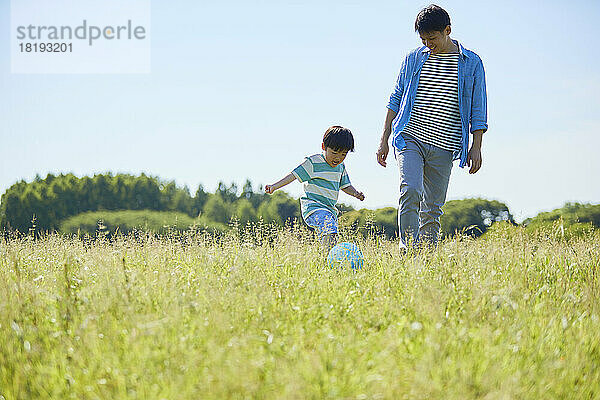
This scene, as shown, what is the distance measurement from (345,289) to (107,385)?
6.56 ft

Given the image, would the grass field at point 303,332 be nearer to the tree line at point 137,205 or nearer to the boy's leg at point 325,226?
the boy's leg at point 325,226

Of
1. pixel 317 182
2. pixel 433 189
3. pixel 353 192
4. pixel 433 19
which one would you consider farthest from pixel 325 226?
pixel 433 19

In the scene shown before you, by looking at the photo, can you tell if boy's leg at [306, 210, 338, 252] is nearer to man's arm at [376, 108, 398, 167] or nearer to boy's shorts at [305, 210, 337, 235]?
boy's shorts at [305, 210, 337, 235]

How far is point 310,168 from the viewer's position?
6.78 metres

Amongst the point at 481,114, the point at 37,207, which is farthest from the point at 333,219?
the point at 37,207

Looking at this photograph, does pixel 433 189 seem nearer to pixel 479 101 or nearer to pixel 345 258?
pixel 479 101

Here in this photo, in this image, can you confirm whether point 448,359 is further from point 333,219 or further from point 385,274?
point 333,219

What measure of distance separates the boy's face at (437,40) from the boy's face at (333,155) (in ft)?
5.26

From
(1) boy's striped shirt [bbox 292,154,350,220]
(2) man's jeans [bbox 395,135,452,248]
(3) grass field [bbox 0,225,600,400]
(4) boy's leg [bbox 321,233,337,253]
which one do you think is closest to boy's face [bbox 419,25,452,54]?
(2) man's jeans [bbox 395,135,452,248]

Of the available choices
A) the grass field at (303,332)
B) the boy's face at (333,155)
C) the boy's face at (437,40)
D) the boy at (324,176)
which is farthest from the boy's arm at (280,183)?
the boy's face at (437,40)

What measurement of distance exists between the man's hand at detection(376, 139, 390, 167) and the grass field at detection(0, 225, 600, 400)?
1231 mm

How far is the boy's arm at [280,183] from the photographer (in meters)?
6.39

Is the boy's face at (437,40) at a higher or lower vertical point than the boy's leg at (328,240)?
higher

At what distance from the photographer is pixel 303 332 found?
3357 millimetres
